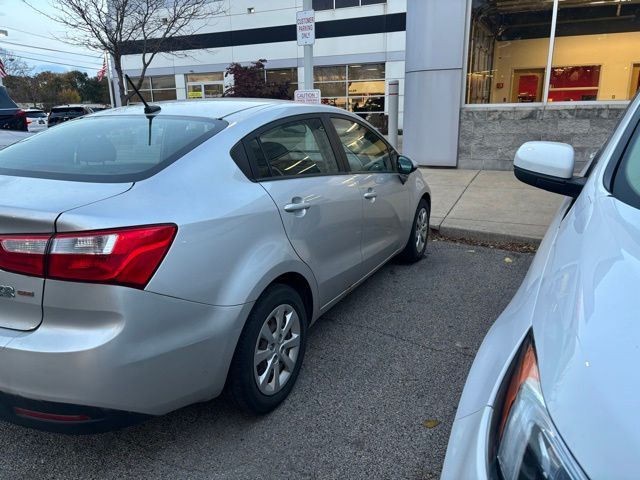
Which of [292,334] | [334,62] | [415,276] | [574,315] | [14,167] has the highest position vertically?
[334,62]

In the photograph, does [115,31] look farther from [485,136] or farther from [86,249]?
[86,249]

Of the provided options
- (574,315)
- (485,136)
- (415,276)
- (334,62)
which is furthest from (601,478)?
(334,62)

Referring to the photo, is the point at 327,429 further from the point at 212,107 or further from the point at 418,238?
the point at 418,238

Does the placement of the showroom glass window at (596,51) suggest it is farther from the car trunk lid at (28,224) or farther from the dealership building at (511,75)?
the car trunk lid at (28,224)

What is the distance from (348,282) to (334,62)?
21.4 m

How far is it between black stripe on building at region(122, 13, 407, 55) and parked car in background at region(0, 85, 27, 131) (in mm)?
10001

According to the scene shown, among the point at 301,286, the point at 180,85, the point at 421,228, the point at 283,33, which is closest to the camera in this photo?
the point at 301,286

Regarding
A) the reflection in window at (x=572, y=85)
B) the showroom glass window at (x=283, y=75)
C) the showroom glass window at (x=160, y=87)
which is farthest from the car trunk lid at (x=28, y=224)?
the showroom glass window at (x=160, y=87)

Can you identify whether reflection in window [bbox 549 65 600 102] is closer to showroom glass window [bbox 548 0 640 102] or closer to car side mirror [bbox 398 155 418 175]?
showroom glass window [bbox 548 0 640 102]

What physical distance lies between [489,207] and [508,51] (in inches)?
183

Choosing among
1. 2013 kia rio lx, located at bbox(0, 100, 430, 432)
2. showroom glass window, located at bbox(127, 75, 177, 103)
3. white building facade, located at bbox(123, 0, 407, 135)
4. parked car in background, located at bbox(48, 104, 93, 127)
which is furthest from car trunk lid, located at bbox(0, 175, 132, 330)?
showroom glass window, located at bbox(127, 75, 177, 103)

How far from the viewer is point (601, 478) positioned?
92cm

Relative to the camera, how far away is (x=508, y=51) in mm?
10000

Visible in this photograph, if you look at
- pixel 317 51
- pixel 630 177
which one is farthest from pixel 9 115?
pixel 317 51
